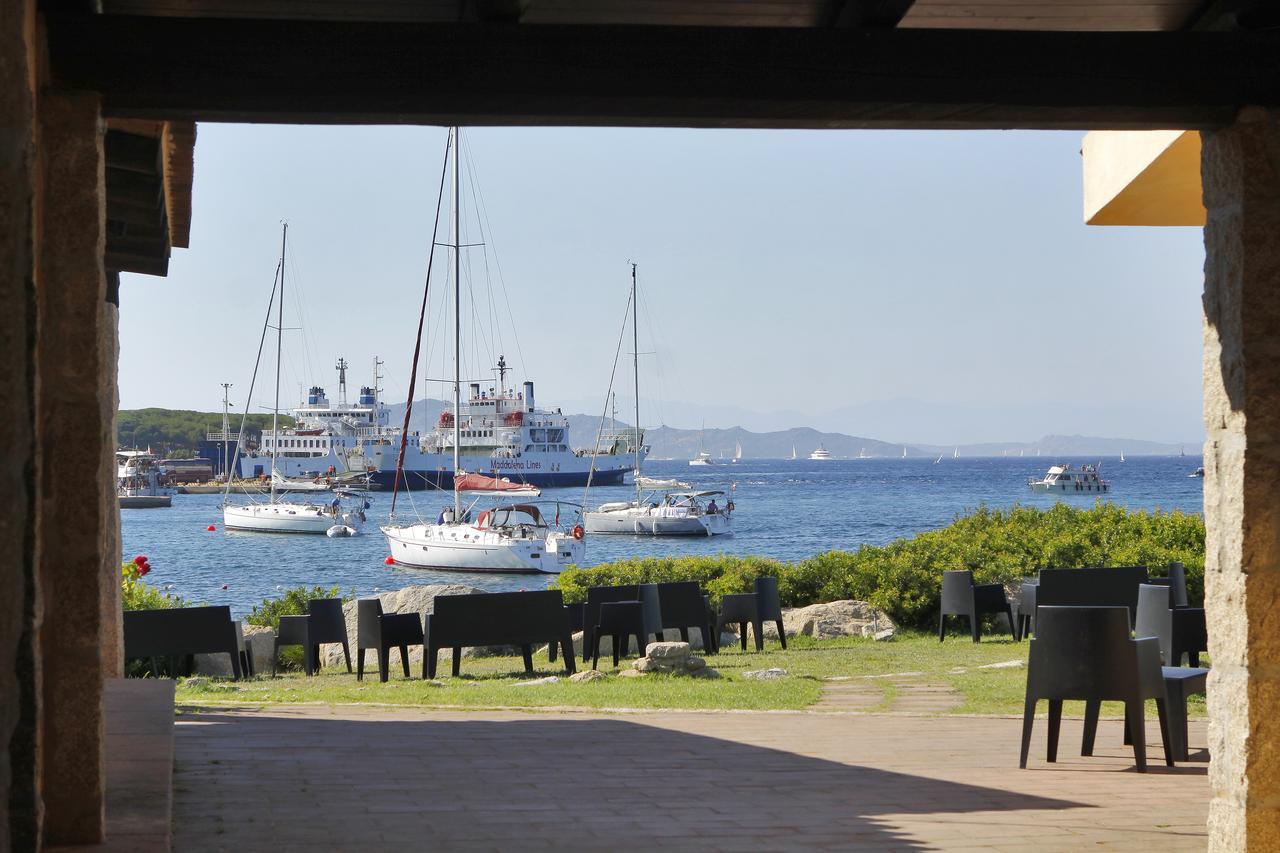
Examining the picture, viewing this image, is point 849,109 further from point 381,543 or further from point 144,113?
point 381,543

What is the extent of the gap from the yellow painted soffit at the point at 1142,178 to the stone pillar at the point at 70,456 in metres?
4.50

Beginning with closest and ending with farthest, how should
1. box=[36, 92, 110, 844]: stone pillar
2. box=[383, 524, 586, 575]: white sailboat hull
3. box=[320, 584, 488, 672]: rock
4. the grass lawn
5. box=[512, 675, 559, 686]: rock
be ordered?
1. box=[36, 92, 110, 844]: stone pillar
2. the grass lawn
3. box=[512, 675, 559, 686]: rock
4. box=[320, 584, 488, 672]: rock
5. box=[383, 524, 586, 575]: white sailboat hull

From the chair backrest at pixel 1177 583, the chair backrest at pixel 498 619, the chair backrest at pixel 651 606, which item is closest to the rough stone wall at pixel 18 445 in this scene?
the chair backrest at pixel 498 619

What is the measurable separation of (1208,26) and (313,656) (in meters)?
9.39

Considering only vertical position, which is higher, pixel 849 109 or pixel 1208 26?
pixel 1208 26

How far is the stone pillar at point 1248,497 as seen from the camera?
3762 mm

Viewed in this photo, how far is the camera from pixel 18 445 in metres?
3.09

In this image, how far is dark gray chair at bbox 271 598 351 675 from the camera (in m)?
11.5

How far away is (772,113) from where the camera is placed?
12.5ft

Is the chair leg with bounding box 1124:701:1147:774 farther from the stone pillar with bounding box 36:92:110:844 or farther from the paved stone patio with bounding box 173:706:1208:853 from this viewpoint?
the stone pillar with bounding box 36:92:110:844

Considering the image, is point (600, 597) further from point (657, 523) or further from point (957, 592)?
point (657, 523)

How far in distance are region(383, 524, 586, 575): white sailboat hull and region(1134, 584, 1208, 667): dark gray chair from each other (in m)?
28.5

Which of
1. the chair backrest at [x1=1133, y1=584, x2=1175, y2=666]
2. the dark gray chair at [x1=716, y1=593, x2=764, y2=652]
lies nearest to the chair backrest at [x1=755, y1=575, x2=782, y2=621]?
the dark gray chair at [x1=716, y1=593, x2=764, y2=652]

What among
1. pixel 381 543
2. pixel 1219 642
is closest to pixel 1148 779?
pixel 1219 642
